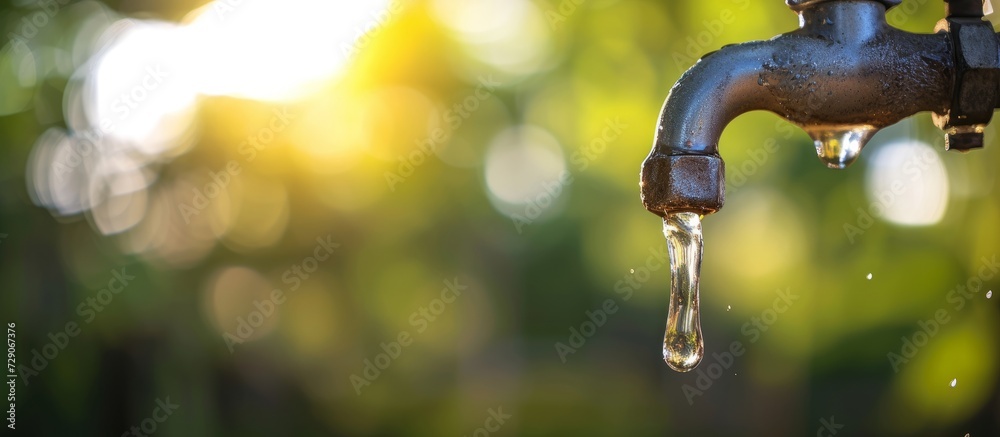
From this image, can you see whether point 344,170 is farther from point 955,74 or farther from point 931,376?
point 955,74

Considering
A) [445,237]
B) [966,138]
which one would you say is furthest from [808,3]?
[445,237]

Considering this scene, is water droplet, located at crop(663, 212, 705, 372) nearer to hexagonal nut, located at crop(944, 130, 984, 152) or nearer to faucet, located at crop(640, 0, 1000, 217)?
faucet, located at crop(640, 0, 1000, 217)

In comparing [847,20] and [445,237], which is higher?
[847,20]

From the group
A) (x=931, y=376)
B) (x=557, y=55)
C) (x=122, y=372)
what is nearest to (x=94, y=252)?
(x=122, y=372)

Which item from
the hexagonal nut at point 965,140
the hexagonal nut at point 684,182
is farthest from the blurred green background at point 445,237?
the hexagonal nut at point 684,182

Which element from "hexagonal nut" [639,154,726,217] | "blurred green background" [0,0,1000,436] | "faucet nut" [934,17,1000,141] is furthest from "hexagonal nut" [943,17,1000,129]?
"blurred green background" [0,0,1000,436]

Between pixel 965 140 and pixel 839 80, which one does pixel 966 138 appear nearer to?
pixel 965 140

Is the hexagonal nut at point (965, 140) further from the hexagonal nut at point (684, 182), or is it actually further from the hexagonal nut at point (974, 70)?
the hexagonal nut at point (684, 182)
